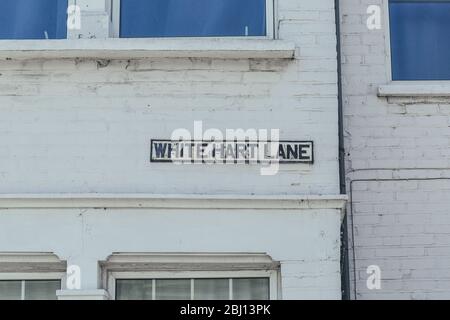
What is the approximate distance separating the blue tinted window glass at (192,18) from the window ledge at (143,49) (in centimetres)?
36

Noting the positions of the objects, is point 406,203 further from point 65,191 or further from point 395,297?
point 65,191

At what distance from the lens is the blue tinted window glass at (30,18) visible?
26.2 feet

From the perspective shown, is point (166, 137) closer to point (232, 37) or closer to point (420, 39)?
point (232, 37)

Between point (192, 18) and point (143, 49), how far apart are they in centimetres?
62

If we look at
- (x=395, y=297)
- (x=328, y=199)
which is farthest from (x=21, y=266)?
(x=395, y=297)

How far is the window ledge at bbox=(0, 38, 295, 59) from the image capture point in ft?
24.7

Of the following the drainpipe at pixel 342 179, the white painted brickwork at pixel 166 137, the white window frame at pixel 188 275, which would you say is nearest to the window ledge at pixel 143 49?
the white painted brickwork at pixel 166 137

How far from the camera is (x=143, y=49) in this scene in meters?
7.55

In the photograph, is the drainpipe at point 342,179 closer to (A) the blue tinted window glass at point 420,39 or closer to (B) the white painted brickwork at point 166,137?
(B) the white painted brickwork at point 166,137

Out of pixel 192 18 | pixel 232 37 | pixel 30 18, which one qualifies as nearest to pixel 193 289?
pixel 232 37

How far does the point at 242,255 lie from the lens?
7.26 m

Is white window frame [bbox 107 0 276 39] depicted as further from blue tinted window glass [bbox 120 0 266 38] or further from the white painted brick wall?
the white painted brick wall

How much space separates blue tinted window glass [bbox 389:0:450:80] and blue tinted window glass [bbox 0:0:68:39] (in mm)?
2495
